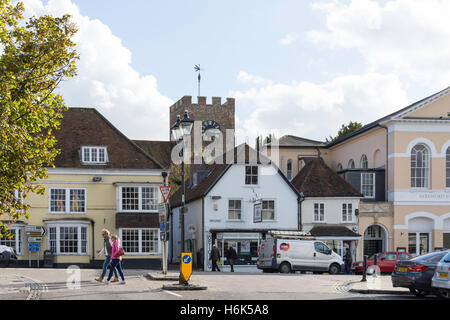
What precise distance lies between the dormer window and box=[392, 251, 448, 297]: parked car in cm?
2655

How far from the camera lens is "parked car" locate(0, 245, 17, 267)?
4000 cm

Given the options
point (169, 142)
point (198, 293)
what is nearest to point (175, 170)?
point (169, 142)

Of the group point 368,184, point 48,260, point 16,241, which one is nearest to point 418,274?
point 48,260

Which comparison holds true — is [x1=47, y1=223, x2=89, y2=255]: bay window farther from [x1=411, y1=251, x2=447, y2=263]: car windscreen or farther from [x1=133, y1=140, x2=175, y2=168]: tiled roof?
[x1=133, y1=140, x2=175, y2=168]: tiled roof

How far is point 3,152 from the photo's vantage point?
59.0ft

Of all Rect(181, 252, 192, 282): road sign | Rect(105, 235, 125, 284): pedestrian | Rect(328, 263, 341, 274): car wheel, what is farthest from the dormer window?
Rect(181, 252, 192, 282): road sign

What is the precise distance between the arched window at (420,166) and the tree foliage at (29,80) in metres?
38.2

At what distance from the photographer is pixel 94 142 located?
151ft

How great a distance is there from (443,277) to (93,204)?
2902 cm

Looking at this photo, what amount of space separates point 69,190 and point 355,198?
66.0 feet

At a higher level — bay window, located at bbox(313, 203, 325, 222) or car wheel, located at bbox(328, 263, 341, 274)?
bay window, located at bbox(313, 203, 325, 222)

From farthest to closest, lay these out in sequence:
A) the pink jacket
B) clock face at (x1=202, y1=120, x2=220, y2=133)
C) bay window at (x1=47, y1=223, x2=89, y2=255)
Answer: clock face at (x1=202, y1=120, x2=220, y2=133) < bay window at (x1=47, y1=223, x2=89, y2=255) < the pink jacket

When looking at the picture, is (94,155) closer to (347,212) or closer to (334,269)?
(334,269)
